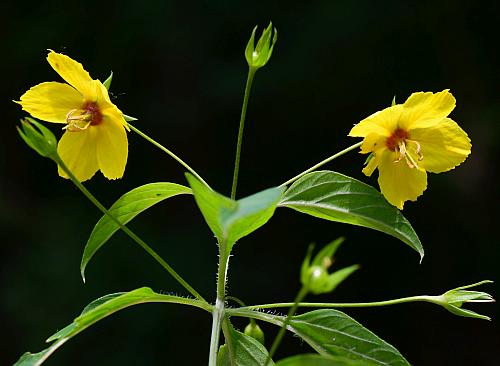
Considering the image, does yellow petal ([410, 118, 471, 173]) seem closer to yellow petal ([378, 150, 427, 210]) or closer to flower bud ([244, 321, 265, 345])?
yellow petal ([378, 150, 427, 210])

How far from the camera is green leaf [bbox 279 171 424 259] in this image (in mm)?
1020

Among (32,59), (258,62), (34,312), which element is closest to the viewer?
(258,62)

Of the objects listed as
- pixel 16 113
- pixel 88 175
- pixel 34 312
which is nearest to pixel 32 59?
pixel 16 113

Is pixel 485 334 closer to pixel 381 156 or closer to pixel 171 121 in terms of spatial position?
pixel 171 121

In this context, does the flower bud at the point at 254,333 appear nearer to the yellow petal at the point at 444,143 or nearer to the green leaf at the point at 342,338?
the green leaf at the point at 342,338

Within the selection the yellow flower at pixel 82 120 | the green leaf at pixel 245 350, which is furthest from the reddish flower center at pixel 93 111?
the green leaf at pixel 245 350

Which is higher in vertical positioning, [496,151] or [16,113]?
[16,113]

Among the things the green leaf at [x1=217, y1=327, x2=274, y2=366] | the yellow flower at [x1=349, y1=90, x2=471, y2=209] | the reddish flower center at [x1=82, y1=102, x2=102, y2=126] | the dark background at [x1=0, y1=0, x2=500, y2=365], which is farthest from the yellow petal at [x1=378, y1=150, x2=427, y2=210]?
the dark background at [x1=0, y1=0, x2=500, y2=365]

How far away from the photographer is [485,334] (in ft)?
13.2

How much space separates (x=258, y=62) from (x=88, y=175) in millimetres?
275

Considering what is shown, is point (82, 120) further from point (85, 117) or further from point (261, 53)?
point (261, 53)

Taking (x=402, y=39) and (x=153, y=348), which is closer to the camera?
(x=153, y=348)

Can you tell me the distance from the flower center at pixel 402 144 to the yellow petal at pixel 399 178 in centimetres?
1

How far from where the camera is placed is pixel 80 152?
114 centimetres
